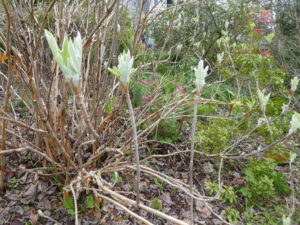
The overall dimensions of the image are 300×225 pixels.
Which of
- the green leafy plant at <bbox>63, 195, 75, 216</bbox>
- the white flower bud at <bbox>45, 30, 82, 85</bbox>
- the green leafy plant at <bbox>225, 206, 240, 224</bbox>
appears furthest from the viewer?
the green leafy plant at <bbox>225, 206, 240, 224</bbox>

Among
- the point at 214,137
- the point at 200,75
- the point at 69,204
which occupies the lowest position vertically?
the point at 69,204

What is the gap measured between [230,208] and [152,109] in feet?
3.67

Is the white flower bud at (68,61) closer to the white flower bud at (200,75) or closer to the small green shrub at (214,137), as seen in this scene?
the white flower bud at (200,75)

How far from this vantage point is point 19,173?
69.7 inches

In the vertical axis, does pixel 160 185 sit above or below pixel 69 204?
below

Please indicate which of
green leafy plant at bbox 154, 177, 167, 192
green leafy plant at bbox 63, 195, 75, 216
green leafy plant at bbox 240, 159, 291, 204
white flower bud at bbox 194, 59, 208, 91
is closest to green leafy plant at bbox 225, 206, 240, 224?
green leafy plant at bbox 240, 159, 291, 204

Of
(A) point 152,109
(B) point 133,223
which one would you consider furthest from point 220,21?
(B) point 133,223

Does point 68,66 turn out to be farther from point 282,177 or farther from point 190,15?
point 190,15

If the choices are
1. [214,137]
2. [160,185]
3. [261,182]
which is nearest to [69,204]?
[160,185]

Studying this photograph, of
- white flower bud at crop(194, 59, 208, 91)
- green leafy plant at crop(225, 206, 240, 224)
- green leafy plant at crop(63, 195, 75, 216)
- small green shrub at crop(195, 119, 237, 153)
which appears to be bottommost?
green leafy plant at crop(225, 206, 240, 224)

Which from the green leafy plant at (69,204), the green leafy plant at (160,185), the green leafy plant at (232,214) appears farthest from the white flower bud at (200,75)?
the green leafy plant at (232,214)

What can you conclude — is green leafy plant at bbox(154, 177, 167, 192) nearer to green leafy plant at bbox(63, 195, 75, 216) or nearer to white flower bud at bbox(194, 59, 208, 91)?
green leafy plant at bbox(63, 195, 75, 216)

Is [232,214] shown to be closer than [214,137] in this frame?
Yes

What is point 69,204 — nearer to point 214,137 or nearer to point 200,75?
point 200,75
